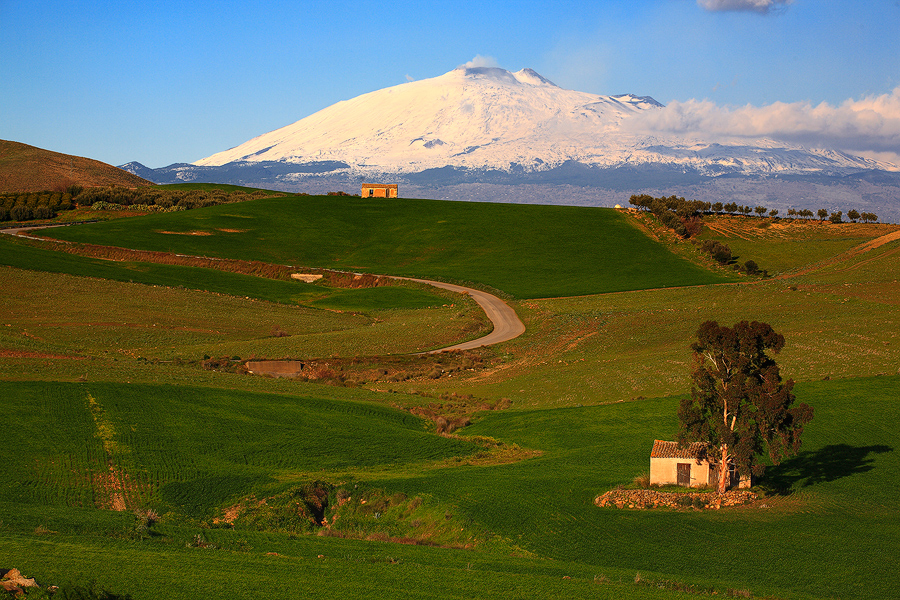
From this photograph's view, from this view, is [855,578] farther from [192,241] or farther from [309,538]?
[192,241]

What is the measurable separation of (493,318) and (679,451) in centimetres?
5048

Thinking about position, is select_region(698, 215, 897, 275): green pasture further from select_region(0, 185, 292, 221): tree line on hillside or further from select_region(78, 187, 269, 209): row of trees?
select_region(0, 185, 292, 221): tree line on hillside

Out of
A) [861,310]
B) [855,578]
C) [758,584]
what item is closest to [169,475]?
[758,584]

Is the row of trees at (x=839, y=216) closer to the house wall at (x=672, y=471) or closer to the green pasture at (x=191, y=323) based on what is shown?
the green pasture at (x=191, y=323)

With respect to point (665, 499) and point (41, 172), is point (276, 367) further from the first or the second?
point (41, 172)

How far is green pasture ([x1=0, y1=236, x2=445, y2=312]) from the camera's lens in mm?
84312

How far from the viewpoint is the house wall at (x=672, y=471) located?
28.2 meters

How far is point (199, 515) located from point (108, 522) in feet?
13.8

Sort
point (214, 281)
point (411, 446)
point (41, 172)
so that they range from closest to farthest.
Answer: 1. point (411, 446)
2. point (214, 281)
3. point (41, 172)

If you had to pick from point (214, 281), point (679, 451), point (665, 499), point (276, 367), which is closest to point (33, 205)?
point (214, 281)

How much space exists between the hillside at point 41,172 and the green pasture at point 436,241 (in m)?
55.8

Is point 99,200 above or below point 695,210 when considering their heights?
below

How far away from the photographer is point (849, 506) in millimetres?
26094

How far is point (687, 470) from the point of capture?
93.1ft
